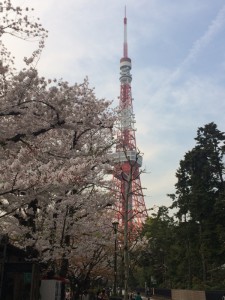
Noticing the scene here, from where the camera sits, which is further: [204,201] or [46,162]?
[204,201]

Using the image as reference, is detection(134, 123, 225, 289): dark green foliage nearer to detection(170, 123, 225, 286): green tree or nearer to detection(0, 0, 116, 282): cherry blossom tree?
detection(170, 123, 225, 286): green tree

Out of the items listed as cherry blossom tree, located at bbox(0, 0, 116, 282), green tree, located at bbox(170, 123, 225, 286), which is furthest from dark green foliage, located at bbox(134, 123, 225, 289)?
cherry blossom tree, located at bbox(0, 0, 116, 282)

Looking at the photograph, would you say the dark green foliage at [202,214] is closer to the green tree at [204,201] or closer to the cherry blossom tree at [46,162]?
the green tree at [204,201]

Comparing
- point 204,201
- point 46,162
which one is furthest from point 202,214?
point 46,162

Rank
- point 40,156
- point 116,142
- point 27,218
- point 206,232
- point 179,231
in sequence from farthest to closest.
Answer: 1. point 179,231
2. point 206,232
3. point 116,142
4. point 27,218
5. point 40,156

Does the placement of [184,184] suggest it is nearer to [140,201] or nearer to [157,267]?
[157,267]

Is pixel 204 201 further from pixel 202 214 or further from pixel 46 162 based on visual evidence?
pixel 46 162

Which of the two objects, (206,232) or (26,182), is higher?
(206,232)

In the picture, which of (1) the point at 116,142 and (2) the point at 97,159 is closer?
(2) the point at 97,159

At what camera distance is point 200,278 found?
Answer: 36.2m

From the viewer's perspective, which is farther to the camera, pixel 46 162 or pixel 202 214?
pixel 202 214

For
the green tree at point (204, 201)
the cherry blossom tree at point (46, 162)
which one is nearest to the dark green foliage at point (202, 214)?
the green tree at point (204, 201)

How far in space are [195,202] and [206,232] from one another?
8.53 ft

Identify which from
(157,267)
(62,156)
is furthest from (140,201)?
(62,156)
